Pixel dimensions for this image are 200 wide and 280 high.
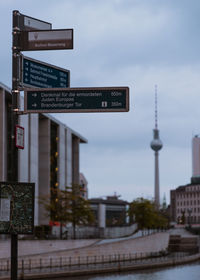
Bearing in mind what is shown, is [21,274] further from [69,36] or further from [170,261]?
[69,36]

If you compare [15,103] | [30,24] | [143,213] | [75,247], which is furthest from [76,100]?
[143,213]

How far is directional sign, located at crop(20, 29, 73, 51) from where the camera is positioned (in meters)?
14.7

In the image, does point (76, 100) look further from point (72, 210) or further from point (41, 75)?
point (72, 210)

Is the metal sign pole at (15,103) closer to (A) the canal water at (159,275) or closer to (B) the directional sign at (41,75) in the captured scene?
(B) the directional sign at (41,75)

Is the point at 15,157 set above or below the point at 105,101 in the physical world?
Answer: below

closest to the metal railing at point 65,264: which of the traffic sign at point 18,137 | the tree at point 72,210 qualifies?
the tree at point 72,210

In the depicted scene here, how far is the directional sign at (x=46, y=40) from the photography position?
14.7 metres

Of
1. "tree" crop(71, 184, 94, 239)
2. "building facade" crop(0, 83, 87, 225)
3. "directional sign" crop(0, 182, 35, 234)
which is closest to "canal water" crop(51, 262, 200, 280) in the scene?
"tree" crop(71, 184, 94, 239)

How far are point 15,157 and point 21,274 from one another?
41.1m

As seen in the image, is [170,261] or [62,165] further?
[62,165]

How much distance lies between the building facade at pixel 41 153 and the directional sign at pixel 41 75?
6514 centimetres

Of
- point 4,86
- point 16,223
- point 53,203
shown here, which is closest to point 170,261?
point 53,203

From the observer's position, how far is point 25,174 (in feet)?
301

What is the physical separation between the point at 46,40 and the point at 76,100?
160 centimetres
